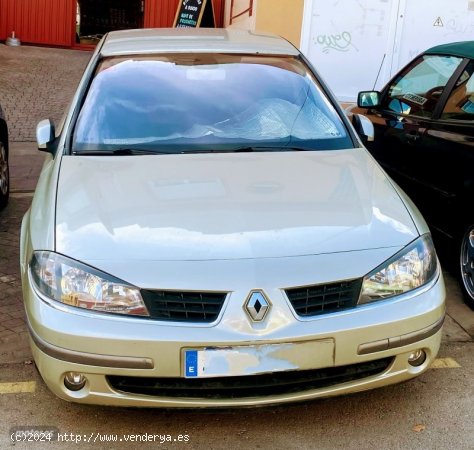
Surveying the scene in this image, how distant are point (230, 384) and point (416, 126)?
3006 mm

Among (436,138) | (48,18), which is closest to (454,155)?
(436,138)

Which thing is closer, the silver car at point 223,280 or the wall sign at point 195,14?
the silver car at point 223,280

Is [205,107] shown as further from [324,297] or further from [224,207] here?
[324,297]

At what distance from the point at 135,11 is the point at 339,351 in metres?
14.2

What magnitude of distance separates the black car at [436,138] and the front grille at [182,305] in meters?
2.24

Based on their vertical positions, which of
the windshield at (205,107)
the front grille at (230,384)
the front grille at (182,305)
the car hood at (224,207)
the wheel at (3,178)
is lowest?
the wheel at (3,178)

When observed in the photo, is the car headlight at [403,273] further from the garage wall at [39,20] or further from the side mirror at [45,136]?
the garage wall at [39,20]

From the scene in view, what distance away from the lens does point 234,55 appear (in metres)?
4.35

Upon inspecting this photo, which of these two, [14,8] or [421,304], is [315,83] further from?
[14,8]

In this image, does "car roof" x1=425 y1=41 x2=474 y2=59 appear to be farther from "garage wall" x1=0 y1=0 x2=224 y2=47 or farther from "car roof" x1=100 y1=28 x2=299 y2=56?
"garage wall" x1=0 y1=0 x2=224 y2=47

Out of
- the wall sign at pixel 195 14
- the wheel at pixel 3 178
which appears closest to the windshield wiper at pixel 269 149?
the wheel at pixel 3 178

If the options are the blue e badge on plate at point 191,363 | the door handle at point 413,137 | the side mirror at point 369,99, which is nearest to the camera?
the blue e badge on plate at point 191,363

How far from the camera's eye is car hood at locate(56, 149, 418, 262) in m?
2.83

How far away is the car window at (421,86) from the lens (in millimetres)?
5062
